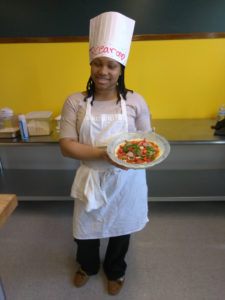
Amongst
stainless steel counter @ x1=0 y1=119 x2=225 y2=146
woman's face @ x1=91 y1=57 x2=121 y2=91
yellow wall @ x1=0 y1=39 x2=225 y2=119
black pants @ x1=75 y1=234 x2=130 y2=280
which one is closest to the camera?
woman's face @ x1=91 y1=57 x2=121 y2=91

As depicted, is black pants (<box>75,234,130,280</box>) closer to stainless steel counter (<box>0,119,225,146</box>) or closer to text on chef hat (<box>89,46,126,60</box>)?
stainless steel counter (<box>0,119,225,146</box>)

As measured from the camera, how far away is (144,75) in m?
1.52

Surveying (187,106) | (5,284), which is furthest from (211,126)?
(5,284)

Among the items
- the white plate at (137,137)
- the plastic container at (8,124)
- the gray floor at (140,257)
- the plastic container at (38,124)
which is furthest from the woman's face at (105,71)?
the gray floor at (140,257)

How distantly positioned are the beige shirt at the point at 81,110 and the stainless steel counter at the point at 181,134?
51cm

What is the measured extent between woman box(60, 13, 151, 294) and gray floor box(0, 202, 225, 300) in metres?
0.19

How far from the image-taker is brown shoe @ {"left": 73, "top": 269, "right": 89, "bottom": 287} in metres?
1.02

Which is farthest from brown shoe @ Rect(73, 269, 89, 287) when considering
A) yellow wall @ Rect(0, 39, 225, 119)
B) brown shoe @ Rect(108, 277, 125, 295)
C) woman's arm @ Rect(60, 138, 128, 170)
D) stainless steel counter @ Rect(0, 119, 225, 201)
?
yellow wall @ Rect(0, 39, 225, 119)

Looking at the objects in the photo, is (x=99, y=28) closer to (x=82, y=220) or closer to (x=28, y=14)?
(x=82, y=220)

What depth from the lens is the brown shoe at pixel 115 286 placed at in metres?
0.99

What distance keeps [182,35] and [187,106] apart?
54cm

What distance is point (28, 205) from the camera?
64.6 inches

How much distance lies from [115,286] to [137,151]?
0.76m

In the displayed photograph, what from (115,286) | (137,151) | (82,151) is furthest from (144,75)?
(115,286)
